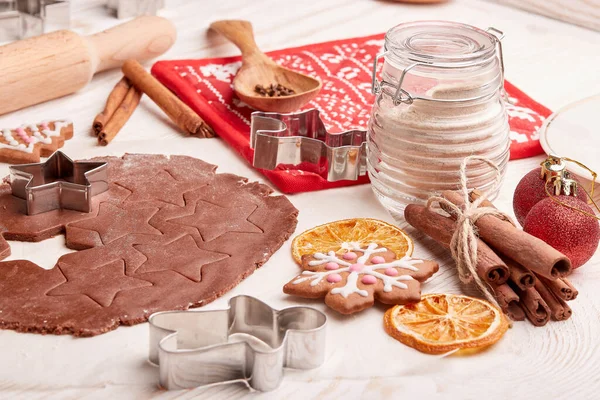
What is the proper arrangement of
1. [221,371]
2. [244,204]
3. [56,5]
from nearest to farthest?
[221,371], [244,204], [56,5]

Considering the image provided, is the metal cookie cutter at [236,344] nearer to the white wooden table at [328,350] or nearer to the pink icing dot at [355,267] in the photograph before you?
the white wooden table at [328,350]

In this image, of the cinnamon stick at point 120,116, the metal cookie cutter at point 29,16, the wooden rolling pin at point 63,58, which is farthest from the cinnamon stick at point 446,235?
the metal cookie cutter at point 29,16

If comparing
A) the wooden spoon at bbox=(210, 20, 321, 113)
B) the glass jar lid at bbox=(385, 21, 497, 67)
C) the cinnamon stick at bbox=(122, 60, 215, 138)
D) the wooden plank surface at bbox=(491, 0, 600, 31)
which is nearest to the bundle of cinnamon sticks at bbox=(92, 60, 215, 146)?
the cinnamon stick at bbox=(122, 60, 215, 138)

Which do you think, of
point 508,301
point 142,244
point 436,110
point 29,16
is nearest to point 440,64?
point 436,110

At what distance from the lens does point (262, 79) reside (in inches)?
60.9

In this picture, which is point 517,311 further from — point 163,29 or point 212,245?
point 163,29

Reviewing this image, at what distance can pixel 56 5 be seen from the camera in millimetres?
1770

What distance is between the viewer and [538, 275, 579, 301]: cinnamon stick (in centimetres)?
95

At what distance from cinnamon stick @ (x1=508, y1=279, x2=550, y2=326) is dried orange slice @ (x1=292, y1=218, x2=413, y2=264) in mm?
155

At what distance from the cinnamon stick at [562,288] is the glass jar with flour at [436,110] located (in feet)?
0.70

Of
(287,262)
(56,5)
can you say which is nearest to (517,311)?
(287,262)

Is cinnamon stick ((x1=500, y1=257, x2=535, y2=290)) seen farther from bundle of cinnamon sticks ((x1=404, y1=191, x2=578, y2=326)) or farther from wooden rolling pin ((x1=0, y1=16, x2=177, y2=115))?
wooden rolling pin ((x1=0, y1=16, x2=177, y2=115))

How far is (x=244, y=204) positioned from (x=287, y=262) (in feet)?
0.47

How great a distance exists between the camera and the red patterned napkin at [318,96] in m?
1.36
